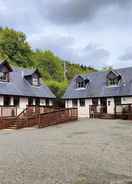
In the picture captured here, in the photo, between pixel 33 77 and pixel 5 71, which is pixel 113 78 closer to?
pixel 33 77

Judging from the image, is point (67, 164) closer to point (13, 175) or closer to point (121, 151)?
point (13, 175)

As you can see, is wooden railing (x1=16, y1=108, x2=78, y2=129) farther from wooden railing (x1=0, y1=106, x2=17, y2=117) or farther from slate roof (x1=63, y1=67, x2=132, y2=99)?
slate roof (x1=63, y1=67, x2=132, y2=99)

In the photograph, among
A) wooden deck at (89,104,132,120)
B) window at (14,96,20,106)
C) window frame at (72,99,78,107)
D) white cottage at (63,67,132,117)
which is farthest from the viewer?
window frame at (72,99,78,107)

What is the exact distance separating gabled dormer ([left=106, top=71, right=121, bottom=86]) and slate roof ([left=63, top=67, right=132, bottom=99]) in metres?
0.48

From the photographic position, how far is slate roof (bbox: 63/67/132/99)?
3427cm

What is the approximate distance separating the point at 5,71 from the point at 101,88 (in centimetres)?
1302

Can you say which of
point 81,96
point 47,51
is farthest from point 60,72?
point 81,96

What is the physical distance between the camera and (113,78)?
36.0 metres

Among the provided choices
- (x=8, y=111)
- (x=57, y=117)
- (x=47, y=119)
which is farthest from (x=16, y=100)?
(x=47, y=119)

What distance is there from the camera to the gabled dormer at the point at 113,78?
117 ft

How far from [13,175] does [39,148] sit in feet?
16.2

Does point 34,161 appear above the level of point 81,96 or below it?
below

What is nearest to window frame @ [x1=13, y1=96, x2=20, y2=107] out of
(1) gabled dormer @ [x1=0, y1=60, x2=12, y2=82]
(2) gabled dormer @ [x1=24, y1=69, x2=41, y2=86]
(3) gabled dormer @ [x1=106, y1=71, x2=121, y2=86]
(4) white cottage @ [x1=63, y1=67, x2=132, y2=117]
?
(1) gabled dormer @ [x1=0, y1=60, x2=12, y2=82]

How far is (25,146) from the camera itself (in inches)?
540
